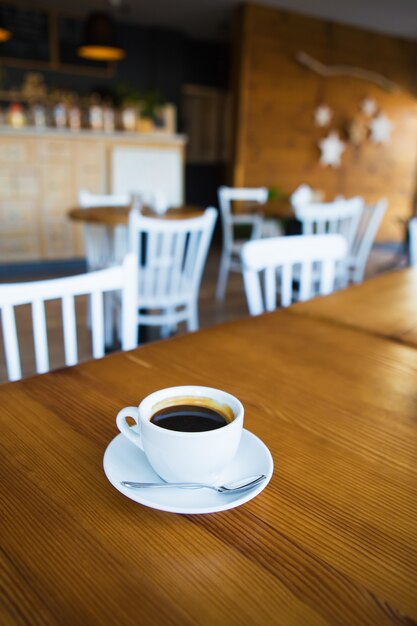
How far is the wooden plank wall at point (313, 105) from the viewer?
19.8 feet

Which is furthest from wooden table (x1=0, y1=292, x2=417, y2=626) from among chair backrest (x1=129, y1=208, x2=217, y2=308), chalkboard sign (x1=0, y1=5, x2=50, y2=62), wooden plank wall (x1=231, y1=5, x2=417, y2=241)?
chalkboard sign (x1=0, y1=5, x2=50, y2=62)

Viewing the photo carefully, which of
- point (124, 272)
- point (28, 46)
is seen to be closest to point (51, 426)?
point (124, 272)

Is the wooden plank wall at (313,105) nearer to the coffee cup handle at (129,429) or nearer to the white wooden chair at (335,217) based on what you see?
the white wooden chair at (335,217)

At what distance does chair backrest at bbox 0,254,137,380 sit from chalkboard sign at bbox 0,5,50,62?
638 cm

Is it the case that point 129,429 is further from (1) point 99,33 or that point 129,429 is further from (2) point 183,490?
(1) point 99,33

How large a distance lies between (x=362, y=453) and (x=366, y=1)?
254 inches

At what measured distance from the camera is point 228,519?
51 centimetres

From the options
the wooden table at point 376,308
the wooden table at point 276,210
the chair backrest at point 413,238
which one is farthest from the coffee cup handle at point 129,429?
the wooden table at point 276,210

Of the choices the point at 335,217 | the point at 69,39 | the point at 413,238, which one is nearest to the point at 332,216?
Result: the point at 335,217

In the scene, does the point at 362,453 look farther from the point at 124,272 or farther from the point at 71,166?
the point at 71,166

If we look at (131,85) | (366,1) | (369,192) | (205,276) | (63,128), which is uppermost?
(366,1)

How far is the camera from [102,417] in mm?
697

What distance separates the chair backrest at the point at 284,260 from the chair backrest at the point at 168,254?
0.94 meters

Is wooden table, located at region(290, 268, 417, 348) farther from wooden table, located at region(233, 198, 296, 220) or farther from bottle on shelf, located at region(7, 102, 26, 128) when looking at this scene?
bottle on shelf, located at region(7, 102, 26, 128)
